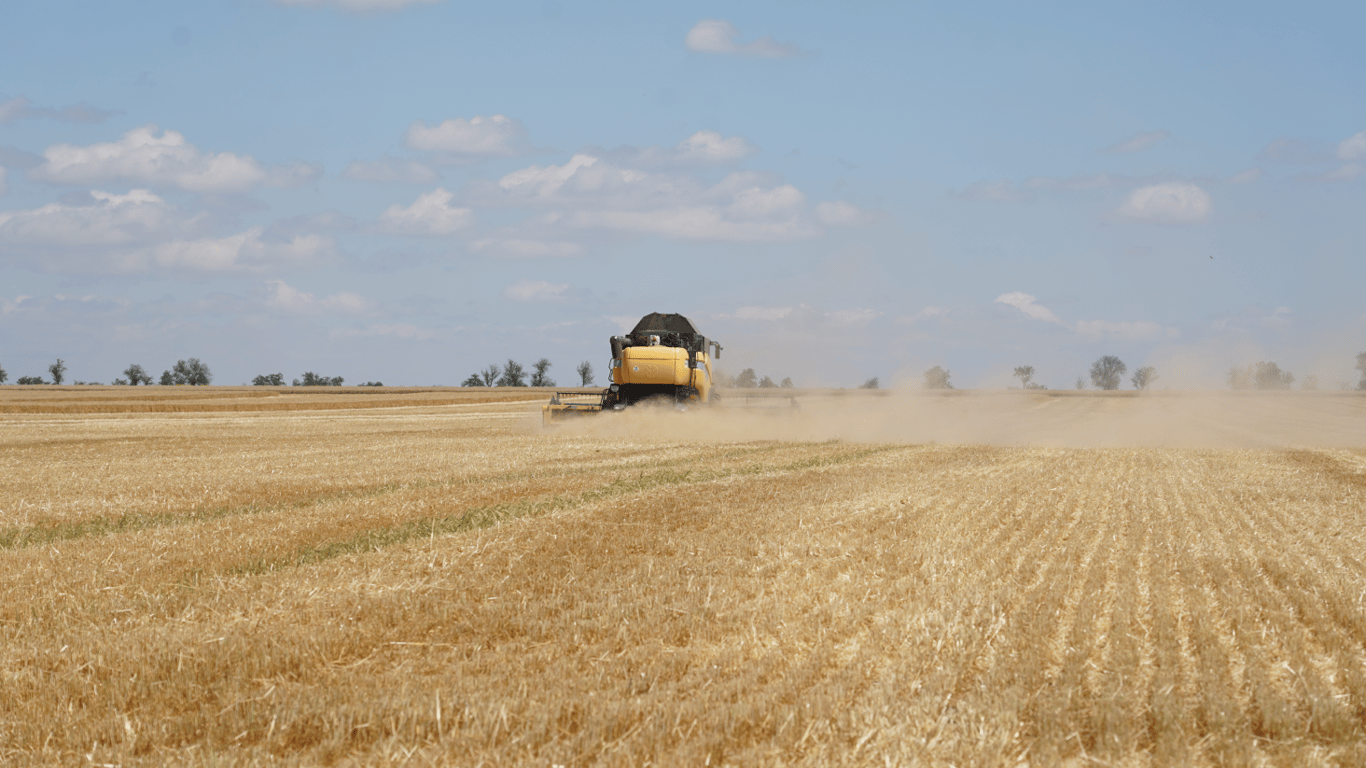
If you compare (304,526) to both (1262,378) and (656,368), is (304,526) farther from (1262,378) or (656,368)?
(1262,378)

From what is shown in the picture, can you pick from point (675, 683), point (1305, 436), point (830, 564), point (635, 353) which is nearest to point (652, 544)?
point (830, 564)

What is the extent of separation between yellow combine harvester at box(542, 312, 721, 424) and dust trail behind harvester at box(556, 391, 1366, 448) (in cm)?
76

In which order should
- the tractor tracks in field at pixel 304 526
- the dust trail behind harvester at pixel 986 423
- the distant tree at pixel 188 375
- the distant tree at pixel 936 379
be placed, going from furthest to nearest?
1. the distant tree at pixel 188 375
2. the distant tree at pixel 936 379
3. the dust trail behind harvester at pixel 986 423
4. the tractor tracks in field at pixel 304 526

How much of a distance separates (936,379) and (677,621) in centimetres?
4327

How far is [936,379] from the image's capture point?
48.4 m

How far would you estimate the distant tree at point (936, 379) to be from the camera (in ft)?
150

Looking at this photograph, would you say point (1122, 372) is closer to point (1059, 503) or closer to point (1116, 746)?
point (1059, 503)

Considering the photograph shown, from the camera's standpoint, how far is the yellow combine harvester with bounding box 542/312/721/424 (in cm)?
2873

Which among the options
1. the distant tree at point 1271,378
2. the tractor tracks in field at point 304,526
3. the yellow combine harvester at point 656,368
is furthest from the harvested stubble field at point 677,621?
the distant tree at point 1271,378

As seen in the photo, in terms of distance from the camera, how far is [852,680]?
5656 mm

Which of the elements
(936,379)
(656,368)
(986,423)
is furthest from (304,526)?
(936,379)

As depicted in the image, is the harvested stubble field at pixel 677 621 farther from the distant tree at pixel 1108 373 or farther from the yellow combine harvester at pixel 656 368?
the distant tree at pixel 1108 373

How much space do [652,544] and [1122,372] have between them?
13035cm

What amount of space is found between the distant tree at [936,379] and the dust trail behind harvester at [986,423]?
4.00ft
